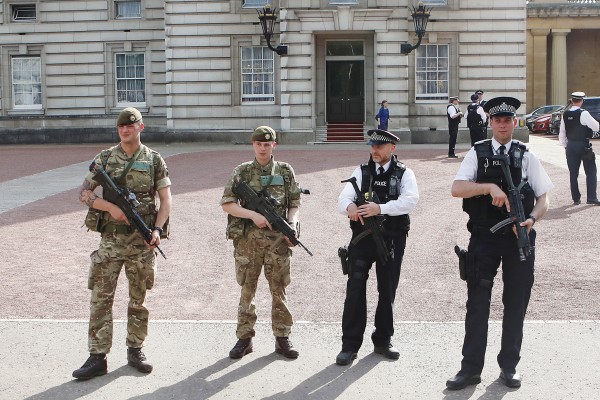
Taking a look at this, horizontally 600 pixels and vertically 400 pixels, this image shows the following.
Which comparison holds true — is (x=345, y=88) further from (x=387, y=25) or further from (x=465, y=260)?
(x=465, y=260)

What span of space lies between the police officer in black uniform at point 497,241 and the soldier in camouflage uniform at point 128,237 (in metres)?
2.36

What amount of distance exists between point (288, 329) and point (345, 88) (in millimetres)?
25883

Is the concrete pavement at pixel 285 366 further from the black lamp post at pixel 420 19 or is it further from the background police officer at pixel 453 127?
the black lamp post at pixel 420 19

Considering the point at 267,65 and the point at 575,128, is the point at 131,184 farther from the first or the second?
the point at 267,65

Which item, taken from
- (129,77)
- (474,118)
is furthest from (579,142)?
(129,77)

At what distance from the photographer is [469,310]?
7465 mm

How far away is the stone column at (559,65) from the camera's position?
52.3 m

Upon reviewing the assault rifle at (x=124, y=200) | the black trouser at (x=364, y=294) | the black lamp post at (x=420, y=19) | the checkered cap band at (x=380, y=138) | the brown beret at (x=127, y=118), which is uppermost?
the black lamp post at (x=420, y=19)

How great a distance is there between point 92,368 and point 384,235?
8.12 ft

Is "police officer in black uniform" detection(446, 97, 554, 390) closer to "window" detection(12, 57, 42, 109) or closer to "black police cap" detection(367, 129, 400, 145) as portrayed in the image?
"black police cap" detection(367, 129, 400, 145)

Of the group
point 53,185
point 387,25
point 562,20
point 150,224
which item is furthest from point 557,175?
point 562,20

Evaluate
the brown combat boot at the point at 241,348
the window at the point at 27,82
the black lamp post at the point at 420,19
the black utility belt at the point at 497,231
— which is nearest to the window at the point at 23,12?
the window at the point at 27,82

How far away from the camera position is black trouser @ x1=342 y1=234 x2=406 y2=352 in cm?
793

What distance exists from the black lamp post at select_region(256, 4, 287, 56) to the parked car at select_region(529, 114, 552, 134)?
45.2 feet
